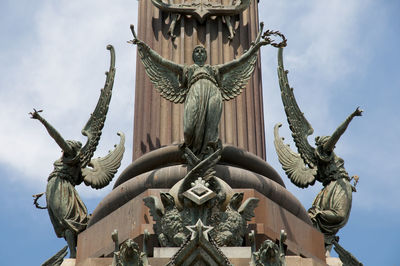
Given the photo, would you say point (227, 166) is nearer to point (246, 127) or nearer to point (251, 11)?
point (246, 127)

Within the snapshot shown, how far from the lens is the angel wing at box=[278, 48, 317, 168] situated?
25.2 meters

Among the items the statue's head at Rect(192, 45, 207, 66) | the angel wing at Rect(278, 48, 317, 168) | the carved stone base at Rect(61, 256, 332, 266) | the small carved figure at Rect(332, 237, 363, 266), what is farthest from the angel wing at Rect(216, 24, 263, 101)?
the carved stone base at Rect(61, 256, 332, 266)

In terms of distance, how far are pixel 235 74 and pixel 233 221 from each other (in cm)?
446

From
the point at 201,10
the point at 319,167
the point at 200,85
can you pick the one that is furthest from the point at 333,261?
the point at 201,10

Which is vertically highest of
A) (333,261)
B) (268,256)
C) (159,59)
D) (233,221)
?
(159,59)

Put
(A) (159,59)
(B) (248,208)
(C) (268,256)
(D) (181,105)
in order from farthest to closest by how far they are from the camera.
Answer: (D) (181,105)
(A) (159,59)
(B) (248,208)
(C) (268,256)

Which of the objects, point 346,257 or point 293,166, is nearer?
point 346,257

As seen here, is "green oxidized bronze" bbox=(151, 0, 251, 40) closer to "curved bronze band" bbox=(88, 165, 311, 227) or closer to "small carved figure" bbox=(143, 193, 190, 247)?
"curved bronze band" bbox=(88, 165, 311, 227)

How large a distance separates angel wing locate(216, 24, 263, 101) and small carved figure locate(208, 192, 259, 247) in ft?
10.6

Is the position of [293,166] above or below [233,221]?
above

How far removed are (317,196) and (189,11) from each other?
5848 millimetres

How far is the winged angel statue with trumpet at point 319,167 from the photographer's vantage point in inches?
939

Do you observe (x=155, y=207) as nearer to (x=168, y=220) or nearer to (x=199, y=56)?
(x=168, y=220)

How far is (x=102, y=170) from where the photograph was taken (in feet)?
81.5
